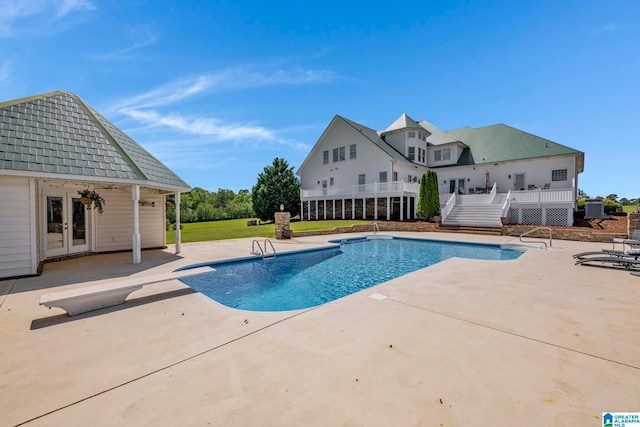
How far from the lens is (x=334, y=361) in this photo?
3043 millimetres

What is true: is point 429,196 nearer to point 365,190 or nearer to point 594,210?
point 365,190

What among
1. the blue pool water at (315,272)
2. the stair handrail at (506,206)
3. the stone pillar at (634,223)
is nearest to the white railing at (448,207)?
the stair handrail at (506,206)

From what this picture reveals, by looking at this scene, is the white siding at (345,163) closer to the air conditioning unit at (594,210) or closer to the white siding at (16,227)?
the air conditioning unit at (594,210)

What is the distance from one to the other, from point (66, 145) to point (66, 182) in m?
1.65

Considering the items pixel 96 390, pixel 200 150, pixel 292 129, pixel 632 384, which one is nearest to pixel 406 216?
pixel 292 129

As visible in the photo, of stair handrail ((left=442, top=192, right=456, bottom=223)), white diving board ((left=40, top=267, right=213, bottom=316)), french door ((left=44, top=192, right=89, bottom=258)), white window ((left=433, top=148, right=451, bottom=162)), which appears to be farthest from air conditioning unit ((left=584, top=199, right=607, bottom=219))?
french door ((left=44, top=192, right=89, bottom=258))

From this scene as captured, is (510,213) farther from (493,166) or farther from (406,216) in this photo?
(406,216)

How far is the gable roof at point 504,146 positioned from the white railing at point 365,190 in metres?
7.26

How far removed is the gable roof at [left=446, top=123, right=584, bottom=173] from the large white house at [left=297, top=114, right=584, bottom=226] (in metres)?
0.06

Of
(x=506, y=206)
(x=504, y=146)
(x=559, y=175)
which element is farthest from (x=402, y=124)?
(x=559, y=175)

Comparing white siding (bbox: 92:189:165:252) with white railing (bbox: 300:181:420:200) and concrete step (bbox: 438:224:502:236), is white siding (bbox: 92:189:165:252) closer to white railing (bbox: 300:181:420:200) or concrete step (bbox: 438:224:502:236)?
white railing (bbox: 300:181:420:200)

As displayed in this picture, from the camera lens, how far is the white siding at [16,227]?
6746mm

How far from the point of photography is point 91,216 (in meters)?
10.6

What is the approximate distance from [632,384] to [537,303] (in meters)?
2.54
